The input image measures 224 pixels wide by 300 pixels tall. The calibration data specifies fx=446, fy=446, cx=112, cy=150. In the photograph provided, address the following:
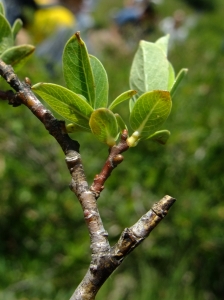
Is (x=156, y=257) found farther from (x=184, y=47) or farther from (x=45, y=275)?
(x=184, y=47)

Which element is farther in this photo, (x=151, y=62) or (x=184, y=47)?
(x=184, y=47)

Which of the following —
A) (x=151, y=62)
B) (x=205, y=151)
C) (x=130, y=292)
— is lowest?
(x=130, y=292)

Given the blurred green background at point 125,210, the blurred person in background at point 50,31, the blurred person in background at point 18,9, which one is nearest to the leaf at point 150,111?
the blurred green background at point 125,210

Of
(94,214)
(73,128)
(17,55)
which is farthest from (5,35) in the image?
(94,214)

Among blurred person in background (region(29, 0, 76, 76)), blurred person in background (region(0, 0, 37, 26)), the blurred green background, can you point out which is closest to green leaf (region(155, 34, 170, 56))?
the blurred green background

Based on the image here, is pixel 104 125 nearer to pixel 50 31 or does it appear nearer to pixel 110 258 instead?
pixel 110 258

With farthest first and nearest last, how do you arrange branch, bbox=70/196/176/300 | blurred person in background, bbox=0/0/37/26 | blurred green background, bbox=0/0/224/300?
blurred person in background, bbox=0/0/37/26 → blurred green background, bbox=0/0/224/300 → branch, bbox=70/196/176/300

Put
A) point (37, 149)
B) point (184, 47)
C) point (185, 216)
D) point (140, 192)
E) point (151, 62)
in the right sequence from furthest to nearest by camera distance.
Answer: point (184, 47), point (37, 149), point (140, 192), point (185, 216), point (151, 62)

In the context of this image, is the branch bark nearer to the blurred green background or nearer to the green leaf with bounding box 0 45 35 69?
the green leaf with bounding box 0 45 35 69

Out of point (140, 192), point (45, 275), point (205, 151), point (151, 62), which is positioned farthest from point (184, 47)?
point (151, 62)
